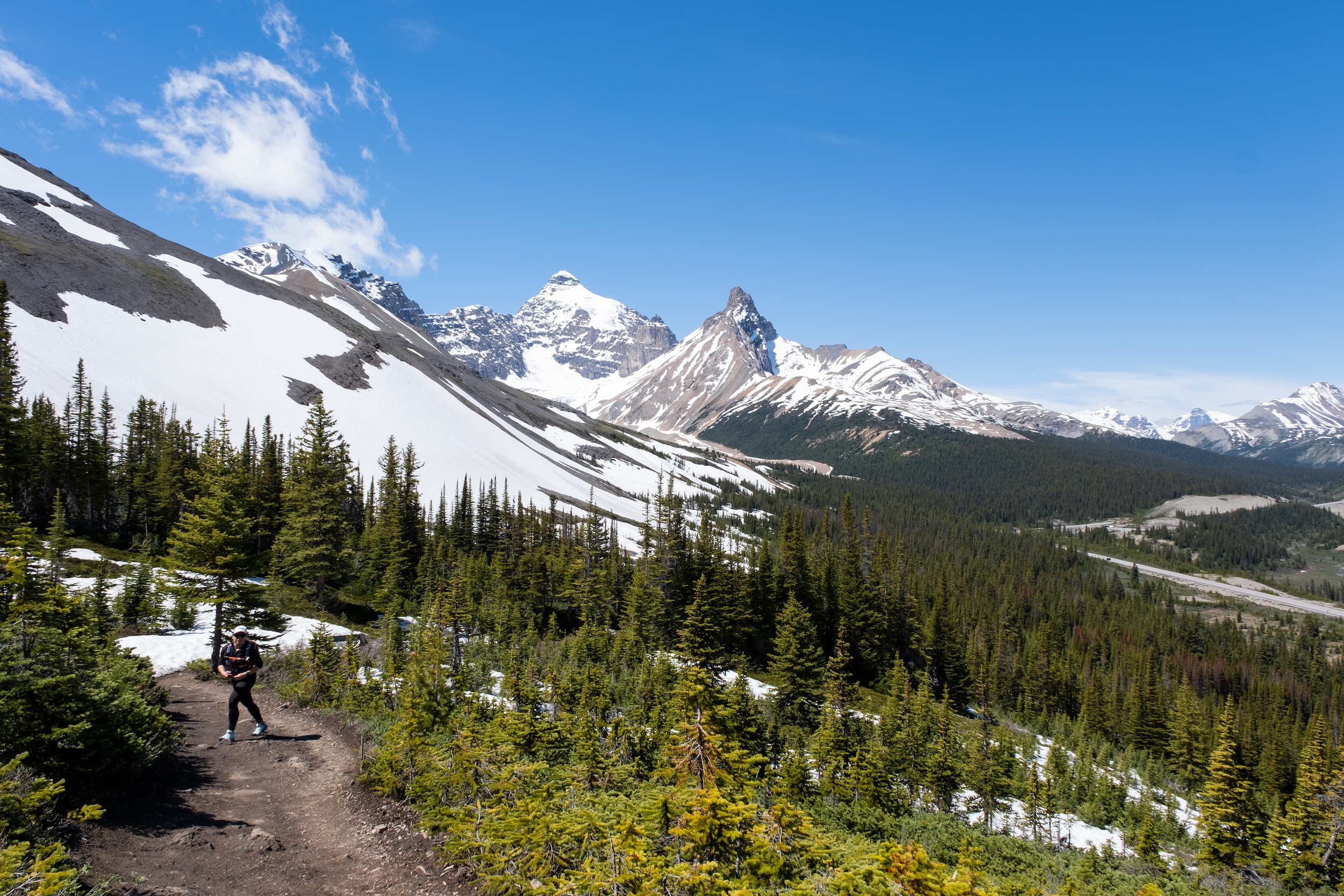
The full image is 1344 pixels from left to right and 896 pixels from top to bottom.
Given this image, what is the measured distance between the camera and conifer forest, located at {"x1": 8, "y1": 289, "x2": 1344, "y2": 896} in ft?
29.8

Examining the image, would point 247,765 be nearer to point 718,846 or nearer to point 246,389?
point 718,846

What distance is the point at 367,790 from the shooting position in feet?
43.4

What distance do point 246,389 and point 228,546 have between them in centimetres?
9656

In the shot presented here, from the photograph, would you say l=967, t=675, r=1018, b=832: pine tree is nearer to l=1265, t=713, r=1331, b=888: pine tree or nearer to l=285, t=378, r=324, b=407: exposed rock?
l=1265, t=713, r=1331, b=888: pine tree

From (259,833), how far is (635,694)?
23.1 m

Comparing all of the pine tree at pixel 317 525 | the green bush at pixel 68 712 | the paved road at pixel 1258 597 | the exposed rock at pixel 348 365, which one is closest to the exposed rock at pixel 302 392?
the exposed rock at pixel 348 365

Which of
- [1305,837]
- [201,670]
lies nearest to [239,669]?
[201,670]

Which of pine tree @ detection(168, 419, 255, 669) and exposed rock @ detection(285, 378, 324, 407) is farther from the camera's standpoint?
exposed rock @ detection(285, 378, 324, 407)

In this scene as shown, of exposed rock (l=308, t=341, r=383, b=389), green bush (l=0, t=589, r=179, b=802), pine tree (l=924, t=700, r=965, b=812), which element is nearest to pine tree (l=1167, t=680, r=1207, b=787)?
pine tree (l=924, t=700, r=965, b=812)

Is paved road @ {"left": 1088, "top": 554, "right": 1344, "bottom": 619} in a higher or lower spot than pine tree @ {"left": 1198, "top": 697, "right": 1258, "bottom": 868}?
lower

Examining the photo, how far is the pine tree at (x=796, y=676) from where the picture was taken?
4397 cm

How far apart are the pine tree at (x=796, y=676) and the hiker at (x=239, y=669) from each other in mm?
35557

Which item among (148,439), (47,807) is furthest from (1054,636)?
(148,439)

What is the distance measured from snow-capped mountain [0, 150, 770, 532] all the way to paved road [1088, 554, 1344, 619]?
544ft
